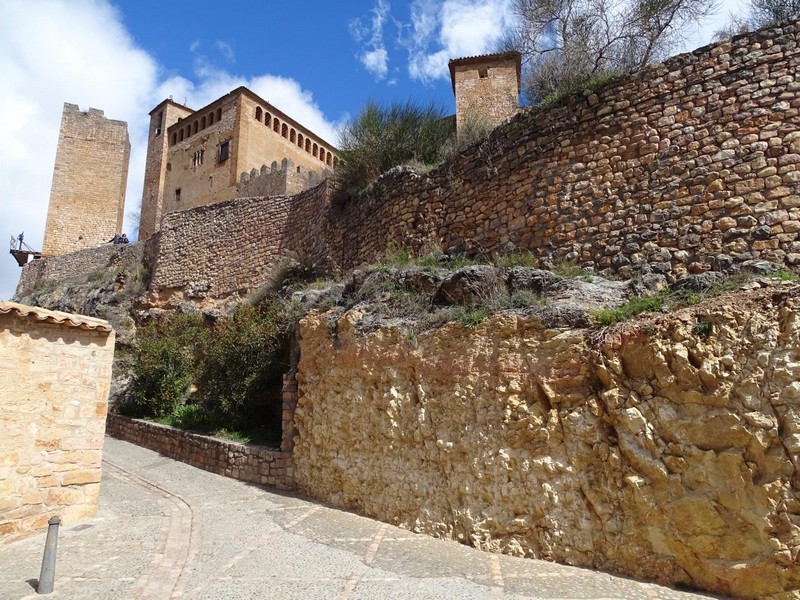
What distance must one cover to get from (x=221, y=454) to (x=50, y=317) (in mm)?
3760

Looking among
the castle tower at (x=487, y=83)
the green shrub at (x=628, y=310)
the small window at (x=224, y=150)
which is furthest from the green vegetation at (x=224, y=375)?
the small window at (x=224, y=150)

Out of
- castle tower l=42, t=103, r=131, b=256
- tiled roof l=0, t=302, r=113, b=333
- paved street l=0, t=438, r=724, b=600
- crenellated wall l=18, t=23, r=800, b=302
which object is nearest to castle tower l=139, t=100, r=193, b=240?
castle tower l=42, t=103, r=131, b=256

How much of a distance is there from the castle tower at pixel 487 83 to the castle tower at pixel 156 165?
20529 mm

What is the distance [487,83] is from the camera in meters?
16.2

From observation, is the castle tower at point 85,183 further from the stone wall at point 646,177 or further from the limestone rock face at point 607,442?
the limestone rock face at point 607,442

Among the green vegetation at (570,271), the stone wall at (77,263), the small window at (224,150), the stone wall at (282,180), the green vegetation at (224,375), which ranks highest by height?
the small window at (224,150)

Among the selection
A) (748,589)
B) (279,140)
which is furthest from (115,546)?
(279,140)

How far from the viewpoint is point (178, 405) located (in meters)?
12.6

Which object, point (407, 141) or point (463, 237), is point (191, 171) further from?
point (463, 237)

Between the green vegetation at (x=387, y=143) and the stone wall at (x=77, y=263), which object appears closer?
the green vegetation at (x=387, y=143)

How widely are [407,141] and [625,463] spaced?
31.1 ft

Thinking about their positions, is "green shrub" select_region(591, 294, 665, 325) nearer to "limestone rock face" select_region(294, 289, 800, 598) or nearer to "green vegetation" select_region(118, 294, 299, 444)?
"limestone rock face" select_region(294, 289, 800, 598)

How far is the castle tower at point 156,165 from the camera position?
3027 cm

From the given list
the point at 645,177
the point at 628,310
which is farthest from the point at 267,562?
the point at 645,177
